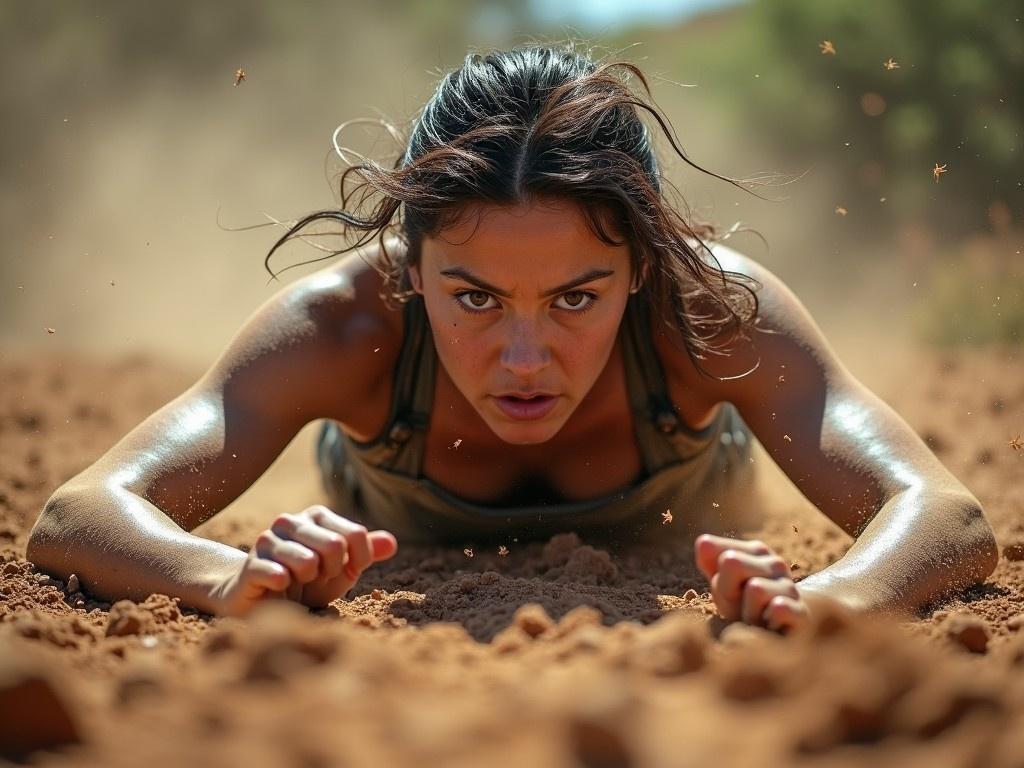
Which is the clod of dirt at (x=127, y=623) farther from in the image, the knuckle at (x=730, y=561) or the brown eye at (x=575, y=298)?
the brown eye at (x=575, y=298)

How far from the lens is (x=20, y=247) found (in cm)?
1059

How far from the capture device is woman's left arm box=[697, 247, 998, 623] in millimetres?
2352

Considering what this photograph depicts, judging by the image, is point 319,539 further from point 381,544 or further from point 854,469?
point 854,469

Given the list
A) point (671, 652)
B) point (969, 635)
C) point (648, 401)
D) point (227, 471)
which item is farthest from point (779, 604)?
point (227, 471)

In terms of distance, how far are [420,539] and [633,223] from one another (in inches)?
43.8

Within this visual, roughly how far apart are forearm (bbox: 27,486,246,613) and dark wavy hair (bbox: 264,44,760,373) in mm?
681

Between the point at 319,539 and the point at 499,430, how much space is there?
77 cm

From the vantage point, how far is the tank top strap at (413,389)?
3.03 meters

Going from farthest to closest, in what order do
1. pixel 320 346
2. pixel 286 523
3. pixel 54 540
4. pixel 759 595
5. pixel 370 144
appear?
pixel 370 144
pixel 320 346
pixel 54 540
pixel 286 523
pixel 759 595

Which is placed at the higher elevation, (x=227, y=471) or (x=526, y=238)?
(x=526, y=238)

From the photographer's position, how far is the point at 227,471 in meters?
2.72

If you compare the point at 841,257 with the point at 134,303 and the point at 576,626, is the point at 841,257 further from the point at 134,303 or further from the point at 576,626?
the point at 576,626

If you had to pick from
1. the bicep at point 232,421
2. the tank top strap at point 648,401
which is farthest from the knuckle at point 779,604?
the bicep at point 232,421

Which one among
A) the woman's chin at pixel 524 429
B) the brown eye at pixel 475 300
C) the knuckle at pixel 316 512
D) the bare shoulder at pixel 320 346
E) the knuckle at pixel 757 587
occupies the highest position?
the brown eye at pixel 475 300
